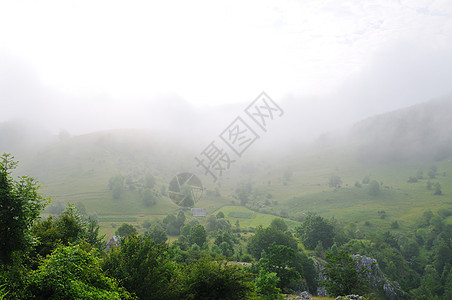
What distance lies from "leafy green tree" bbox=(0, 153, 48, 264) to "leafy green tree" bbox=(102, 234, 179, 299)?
28.6 feet

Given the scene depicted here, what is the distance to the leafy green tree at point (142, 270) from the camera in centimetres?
2430

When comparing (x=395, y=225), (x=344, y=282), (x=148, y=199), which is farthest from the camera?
(x=148, y=199)

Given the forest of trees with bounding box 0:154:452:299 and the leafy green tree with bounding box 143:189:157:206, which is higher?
the forest of trees with bounding box 0:154:452:299

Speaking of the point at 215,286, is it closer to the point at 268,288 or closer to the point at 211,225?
the point at 268,288

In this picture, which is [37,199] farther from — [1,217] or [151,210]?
[151,210]

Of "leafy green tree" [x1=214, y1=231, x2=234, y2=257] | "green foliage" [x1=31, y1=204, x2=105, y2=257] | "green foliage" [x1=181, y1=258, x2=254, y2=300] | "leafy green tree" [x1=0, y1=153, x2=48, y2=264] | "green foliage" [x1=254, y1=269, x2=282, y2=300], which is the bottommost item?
"leafy green tree" [x1=214, y1=231, x2=234, y2=257]

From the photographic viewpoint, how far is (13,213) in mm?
16484

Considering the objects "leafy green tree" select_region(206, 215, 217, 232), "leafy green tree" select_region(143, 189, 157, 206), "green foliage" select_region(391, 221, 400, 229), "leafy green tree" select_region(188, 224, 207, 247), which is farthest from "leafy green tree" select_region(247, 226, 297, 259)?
"leafy green tree" select_region(143, 189, 157, 206)

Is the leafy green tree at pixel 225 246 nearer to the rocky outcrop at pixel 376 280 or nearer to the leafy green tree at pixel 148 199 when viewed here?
the rocky outcrop at pixel 376 280

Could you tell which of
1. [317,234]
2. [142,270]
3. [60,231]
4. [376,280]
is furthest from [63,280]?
[317,234]

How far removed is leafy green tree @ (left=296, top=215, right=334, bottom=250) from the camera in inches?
3597

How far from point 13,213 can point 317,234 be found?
92669 millimetres

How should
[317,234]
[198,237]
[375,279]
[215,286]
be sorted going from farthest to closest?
[317,234] → [198,237] → [375,279] → [215,286]

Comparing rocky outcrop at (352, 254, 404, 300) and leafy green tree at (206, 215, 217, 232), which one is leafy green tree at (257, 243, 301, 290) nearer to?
rocky outcrop at (352, 254, 404, 300)
